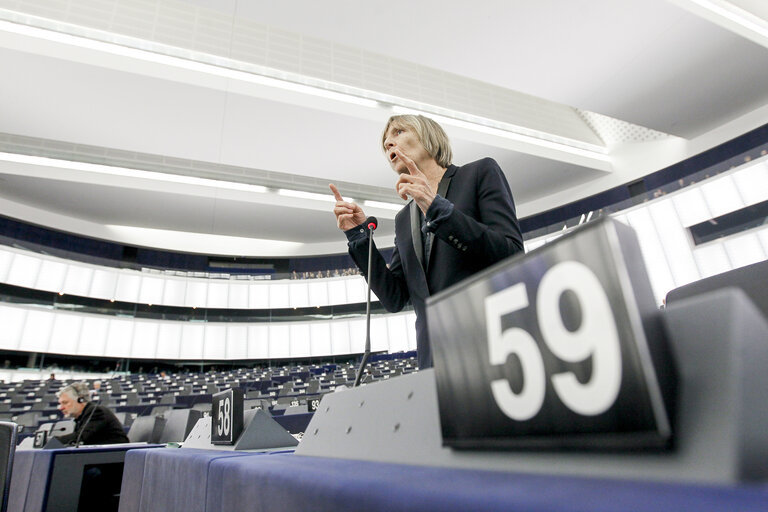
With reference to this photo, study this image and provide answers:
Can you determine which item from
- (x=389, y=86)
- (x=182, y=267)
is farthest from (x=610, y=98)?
(x=182, y=267)

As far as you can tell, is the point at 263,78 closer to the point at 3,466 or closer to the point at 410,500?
the point at 3,466

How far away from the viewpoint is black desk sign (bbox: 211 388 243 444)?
1275 mm

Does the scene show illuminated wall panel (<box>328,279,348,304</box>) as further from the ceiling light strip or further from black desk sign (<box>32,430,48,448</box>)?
black desk sign (<box>32,430,48,448</box>)

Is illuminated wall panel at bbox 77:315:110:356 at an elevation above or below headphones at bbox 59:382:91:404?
above

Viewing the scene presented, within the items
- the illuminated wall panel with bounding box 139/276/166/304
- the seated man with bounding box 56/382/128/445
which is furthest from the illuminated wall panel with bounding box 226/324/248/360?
the seated man with bounding box 56/382/128/445

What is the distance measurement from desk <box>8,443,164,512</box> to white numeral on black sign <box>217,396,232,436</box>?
103 centimetres

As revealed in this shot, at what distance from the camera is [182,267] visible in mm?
17266

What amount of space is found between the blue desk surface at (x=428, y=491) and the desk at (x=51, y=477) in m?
1.60

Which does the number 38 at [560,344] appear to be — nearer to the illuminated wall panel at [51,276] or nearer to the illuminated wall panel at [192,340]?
the illuminated wall panel at [51,276]

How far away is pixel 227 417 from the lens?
1340 millimetres

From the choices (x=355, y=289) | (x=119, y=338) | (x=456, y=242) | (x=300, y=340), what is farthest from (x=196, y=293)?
(x=456, y=242)

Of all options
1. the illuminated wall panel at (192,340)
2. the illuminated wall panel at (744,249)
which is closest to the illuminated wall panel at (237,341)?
the illuminated wall panel at (192,340)

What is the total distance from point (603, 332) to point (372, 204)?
12.9 m

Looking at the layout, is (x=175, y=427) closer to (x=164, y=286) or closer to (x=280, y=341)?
(x=280, y=341)
